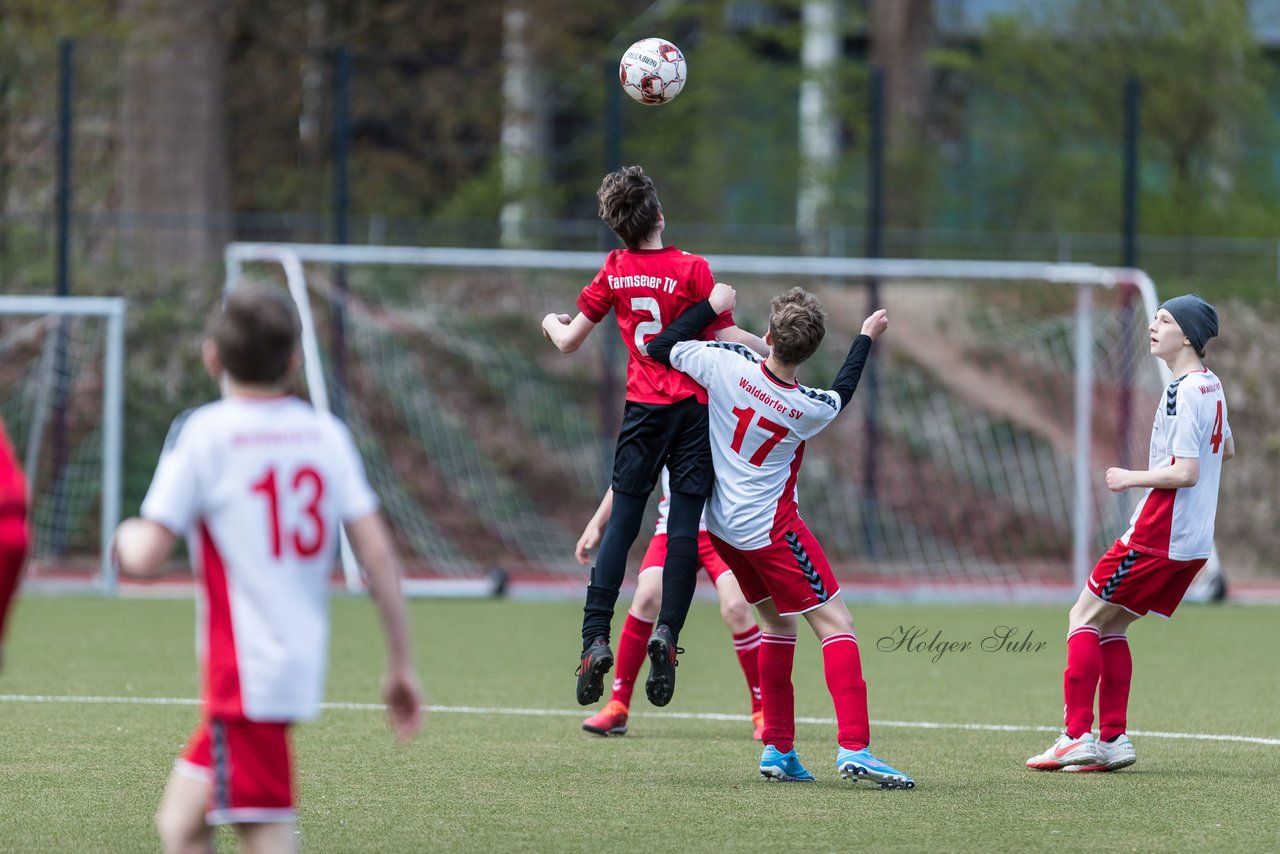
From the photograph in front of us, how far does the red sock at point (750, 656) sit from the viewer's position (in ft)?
24.2

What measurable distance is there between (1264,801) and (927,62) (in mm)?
18741

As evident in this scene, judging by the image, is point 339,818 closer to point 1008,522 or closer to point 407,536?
point 407,536

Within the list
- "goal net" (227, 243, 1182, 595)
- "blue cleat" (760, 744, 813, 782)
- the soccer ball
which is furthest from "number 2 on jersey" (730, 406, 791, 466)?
"goal net" (227, 243, 1182, 595)

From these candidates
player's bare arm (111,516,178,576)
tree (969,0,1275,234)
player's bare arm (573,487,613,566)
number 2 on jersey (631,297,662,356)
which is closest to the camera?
player's bare arm (111,516,178,576)

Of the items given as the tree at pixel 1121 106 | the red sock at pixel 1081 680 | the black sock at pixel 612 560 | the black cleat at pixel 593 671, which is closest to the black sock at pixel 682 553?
the black sock at pixel 612 560

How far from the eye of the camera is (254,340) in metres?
3.54

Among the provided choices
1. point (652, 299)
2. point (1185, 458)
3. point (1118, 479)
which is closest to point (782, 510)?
point (652, 299)

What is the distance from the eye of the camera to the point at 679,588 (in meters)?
6.44

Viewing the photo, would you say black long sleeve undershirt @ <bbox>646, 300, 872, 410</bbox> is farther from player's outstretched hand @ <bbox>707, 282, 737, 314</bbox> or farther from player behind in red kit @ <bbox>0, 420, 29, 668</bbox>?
player behind in red kit @ <bbox>0, 420, 29, 668</bbox>

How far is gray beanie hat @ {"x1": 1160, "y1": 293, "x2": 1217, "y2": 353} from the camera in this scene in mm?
6297

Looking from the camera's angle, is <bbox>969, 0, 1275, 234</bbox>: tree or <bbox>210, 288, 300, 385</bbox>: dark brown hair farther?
<bbox>969, 0, 1275, 234</bbox>: tree

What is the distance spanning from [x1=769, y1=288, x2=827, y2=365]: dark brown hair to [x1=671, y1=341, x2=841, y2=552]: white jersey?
119 mm

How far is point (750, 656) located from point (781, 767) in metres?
1.28

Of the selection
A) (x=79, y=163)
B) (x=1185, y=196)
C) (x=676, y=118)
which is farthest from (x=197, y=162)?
(x=1185, y=196)
